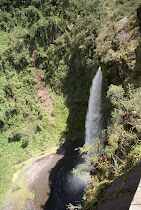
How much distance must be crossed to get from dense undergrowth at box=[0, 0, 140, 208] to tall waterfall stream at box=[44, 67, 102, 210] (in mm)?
3800

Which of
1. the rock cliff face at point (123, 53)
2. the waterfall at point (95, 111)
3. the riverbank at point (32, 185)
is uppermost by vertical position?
the rock cliff face at point (123, 53)

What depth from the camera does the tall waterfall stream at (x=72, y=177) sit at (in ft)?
47.3

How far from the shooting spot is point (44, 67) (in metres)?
24.7

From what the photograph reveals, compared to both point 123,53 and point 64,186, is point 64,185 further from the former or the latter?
point 123,53

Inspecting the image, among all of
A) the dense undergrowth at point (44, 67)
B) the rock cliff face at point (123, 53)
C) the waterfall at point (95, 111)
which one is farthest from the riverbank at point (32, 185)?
the rock cliff face at point (123, 53)

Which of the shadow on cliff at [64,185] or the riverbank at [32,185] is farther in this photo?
the riverbank at [32,185]

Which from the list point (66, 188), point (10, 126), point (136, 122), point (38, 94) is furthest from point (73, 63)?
point (136, 122)

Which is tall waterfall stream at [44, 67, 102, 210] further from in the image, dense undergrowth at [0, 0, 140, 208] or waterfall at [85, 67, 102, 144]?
dense undergrowth at [0, 0, 140, 208]

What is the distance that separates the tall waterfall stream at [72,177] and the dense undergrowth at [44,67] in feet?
12.5

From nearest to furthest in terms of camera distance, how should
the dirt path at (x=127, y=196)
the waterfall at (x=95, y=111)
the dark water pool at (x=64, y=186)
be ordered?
the dirt path at (x=127, y=196) → the dark water pool at (x=64, y=186) → the waterfall at (x=95, y=111)

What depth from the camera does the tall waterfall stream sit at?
14.4m

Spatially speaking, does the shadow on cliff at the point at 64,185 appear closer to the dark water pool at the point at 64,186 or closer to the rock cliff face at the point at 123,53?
the dark water pool at the point at 64,186

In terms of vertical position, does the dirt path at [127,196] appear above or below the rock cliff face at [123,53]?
below

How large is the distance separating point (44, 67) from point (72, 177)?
16.0 meters
